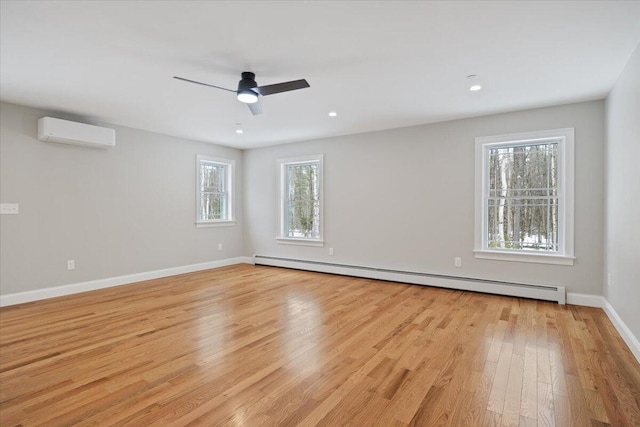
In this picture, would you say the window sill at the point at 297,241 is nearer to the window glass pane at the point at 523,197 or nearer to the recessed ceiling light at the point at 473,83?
the window glass pane at the point at 523,197

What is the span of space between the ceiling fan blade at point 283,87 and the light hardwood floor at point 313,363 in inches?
90.0

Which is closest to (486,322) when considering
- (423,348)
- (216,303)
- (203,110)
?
(423,348)

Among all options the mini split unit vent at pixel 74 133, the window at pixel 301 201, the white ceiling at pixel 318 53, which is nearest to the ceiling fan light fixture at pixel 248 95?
the white ceiling at pixel 318 53

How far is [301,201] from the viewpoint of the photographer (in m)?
6.62

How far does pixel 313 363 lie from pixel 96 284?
13.3 ft

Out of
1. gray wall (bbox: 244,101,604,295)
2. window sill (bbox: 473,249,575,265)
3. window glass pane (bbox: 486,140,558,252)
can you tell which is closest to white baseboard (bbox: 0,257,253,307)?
gray wall (bbox: 244,101,604,295)

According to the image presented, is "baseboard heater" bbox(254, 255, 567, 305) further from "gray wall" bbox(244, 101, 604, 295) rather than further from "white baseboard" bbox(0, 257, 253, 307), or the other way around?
"white baseboard" bbox(0, 257, 253, 307)

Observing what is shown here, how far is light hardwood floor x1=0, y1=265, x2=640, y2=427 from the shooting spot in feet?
6.27

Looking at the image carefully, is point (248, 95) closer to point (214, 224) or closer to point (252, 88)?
point (252, 88)

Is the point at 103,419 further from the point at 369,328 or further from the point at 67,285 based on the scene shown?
the point at 67,285

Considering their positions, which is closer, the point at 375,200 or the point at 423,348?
the point at 423,348

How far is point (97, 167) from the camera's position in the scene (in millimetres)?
4949

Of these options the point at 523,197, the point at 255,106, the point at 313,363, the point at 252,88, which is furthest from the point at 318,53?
the point at 523,197

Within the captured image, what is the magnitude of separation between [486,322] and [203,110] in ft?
14.0
